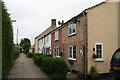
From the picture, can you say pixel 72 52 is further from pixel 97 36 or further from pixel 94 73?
pixel 94 73

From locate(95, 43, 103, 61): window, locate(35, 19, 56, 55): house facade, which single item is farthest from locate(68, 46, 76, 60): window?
locate(35, 19, 56, 55): house facade

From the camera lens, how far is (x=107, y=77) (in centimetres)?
1498

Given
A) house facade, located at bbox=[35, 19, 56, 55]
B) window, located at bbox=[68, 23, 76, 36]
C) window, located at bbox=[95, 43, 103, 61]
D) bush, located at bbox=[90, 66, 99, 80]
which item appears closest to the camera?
bush, located at bbox=[90, 66, 99, 80]

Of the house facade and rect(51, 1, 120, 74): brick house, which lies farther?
the house facade

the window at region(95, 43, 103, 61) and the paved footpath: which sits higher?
the window at region(95, 43, 103, 61)

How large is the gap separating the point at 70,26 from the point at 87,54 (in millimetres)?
4959

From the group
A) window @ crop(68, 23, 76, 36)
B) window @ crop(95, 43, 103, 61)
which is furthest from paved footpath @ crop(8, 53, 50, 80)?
window @ crop(68, 23, 76, 36)

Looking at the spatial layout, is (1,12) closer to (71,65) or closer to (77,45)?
(77,45)

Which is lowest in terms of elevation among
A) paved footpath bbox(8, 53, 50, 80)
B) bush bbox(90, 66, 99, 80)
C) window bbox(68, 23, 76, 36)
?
paved footpath bbox(8, 53, 50, 80)

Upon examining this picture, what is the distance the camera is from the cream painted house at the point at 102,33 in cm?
1512

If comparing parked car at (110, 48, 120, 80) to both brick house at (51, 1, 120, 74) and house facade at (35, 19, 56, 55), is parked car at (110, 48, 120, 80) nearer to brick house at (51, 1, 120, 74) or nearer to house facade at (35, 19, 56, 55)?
brick house at (51, 1, 120, 74)

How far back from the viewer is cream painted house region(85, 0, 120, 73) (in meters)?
15.1

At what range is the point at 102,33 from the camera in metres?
15.6

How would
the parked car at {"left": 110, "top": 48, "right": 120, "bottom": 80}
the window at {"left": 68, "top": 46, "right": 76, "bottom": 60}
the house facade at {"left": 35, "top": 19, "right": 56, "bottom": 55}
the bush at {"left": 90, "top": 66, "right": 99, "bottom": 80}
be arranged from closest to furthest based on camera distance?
the parked car at {"left": 110, "top": 48, "right": 120, "bottom": 80} → the bush at {"left": 90, "top": 66, "right": 99, "bottom": 80} → the window at {"left": 68, "top": 46, "right": 76, "bottom": 60} → the house facade at {"left": 35, "top": 19, "right": 56, "bottom": 55}
